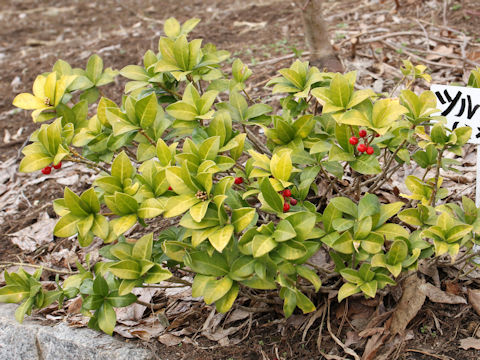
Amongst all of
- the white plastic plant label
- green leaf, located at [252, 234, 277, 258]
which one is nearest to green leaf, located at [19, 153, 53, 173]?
green leaf, located at [252, 234, 277, 258]

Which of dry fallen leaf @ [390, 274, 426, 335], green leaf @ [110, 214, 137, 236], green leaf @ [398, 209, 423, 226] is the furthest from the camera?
dry fallen leaf @ [390, 274, 426, 335]

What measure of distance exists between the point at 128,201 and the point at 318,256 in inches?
47.0

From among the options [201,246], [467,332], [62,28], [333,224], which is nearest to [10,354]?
[201,246]

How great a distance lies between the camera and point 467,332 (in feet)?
7.16

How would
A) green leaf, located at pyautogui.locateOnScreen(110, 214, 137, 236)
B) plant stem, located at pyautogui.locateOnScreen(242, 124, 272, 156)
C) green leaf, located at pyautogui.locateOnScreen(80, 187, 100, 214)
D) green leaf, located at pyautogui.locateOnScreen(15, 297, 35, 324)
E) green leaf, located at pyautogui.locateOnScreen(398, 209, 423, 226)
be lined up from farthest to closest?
plant stem, located at pyautogui.locateOnScreen(242, 124, 272, 156) → green leaf, located at pyautogui.locateOnScreen(15, 297, 35, 324) → green leaf, located at pyautogui.locateOnScreen(398, 209, 423, 226) → green leaf, located at pyautogui.locateOnScreen(80, 187, 100, 214) → green leaf, located at pyautogui.locateOnScreen(110, 214, 137, 236)

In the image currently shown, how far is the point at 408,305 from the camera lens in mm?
2250

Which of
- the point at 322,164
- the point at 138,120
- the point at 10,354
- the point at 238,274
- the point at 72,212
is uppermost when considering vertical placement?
the point at 138,120

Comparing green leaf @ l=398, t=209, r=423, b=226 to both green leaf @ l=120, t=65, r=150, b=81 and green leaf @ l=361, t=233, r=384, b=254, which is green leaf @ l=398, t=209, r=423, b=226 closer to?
green leaf @ l=361, t=233, r=384, b=254

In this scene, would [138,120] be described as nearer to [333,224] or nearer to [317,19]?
[333,224]

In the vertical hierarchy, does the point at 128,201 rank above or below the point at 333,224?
above

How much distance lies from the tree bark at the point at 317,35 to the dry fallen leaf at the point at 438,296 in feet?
6.03

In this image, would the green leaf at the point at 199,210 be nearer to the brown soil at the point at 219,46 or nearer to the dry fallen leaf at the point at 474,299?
the brown soil at the point at 219,46

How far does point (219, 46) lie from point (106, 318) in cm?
384

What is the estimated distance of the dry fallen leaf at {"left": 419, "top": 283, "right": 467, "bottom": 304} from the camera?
7.45ft
